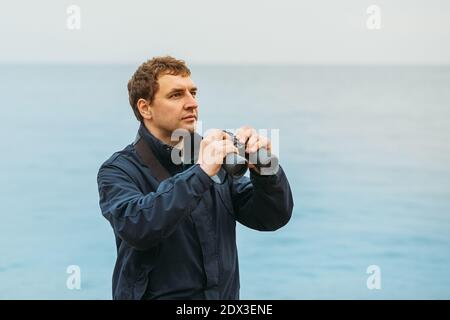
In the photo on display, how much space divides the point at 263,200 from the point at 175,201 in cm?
25

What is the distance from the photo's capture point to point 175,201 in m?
2.17

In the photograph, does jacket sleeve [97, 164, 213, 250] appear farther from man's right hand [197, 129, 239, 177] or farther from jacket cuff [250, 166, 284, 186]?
jacket cuff [250, 166, 284, 186]

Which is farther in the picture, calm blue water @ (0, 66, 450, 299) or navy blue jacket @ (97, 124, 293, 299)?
calm blue water @ (0, 66, 450, 299)

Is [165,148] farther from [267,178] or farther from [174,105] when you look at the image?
[267,178]

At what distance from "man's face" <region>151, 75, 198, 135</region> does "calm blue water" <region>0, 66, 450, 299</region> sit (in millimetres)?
2601

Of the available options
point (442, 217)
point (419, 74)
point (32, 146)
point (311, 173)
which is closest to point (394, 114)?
point (419, 74)

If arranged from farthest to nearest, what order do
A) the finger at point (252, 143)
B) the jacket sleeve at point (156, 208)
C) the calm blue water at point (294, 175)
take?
1. the calm blue water at point (294, 175)
2. the finger at point (252, 143)
3. the jacket sleeve at point (156, 208)

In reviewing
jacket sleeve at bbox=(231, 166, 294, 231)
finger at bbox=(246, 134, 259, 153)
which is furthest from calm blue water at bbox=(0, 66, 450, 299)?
finger at bbox=(246, 134, 259, 153)

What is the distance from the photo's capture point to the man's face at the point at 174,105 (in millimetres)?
2334

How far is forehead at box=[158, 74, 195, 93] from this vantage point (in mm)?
2357

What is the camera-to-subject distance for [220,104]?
813cm

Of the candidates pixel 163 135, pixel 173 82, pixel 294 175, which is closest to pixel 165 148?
pixel 163 135

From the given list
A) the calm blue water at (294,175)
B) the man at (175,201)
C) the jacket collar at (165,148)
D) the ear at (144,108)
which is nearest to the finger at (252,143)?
the man at (175,201)

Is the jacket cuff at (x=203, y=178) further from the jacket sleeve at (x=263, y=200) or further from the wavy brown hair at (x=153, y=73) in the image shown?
the wavy brown hair at (x=153, y=73)
